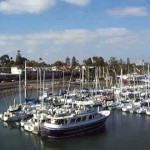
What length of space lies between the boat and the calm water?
566mm

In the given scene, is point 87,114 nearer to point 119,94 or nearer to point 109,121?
point 109,121

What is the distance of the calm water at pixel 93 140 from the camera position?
25.8 m

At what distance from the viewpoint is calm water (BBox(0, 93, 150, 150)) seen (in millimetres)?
25797

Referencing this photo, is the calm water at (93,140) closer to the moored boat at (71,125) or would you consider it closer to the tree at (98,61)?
the moored boat at (71,125)

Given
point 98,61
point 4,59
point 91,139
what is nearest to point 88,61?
point 98,61

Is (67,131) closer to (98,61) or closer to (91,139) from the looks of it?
(91,139)

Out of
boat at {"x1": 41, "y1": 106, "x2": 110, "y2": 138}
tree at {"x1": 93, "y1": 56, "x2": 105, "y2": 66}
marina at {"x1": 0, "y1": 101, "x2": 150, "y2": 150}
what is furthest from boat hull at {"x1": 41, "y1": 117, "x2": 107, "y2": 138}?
tree at {"x1": 93, "y1": 56, "x2": 105, "y2": 66}

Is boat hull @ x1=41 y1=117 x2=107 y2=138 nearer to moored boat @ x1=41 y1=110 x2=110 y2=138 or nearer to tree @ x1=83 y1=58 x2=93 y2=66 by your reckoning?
moored boat @ x1=41 y1=110 x2=110 y2=138

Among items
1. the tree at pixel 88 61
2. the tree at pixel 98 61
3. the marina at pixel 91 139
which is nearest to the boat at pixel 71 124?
the marina at pixel 91 139

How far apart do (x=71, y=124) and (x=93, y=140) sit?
2153 millimetres

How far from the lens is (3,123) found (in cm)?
3391

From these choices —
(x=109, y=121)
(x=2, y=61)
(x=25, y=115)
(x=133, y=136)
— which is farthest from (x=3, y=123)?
(x=2, y=61)

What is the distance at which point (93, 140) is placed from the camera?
27.6 m

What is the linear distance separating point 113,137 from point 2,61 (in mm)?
96976
